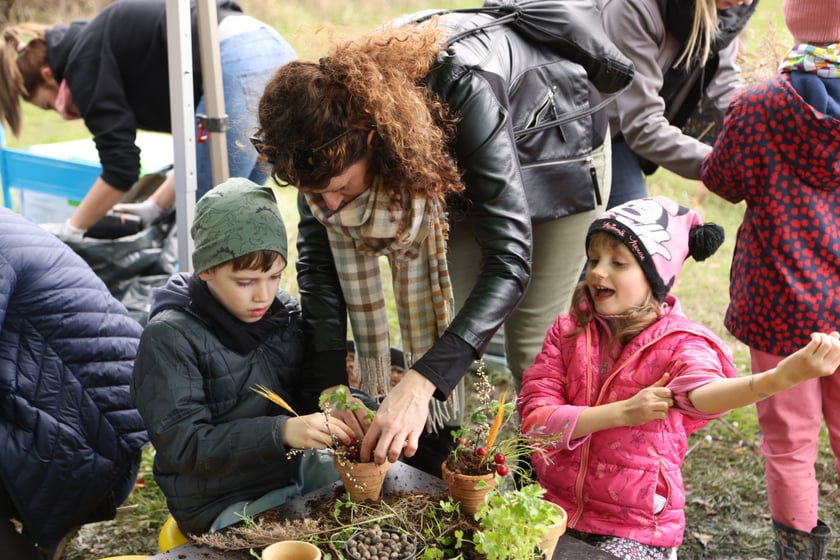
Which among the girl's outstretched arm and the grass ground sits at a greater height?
the girl's outstretched arm

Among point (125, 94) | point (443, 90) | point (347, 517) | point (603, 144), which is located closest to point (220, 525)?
point (347, 517)

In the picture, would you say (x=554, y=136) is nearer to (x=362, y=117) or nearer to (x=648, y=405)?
(x=362, y=117)

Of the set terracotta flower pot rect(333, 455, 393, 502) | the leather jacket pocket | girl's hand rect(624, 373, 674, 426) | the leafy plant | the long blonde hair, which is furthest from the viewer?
the long blonde hair

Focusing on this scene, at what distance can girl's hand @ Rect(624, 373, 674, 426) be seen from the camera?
195 centimetres

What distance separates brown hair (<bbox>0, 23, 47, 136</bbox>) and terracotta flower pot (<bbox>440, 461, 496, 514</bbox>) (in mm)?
2731

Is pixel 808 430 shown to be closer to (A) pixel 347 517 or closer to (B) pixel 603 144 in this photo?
(B) pixel 603 144

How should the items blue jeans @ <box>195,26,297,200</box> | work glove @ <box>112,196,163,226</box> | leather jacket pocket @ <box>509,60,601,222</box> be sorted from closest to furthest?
1. leather jacket pocket @ <box>509,60,601,222</box>
2. blue jeans @ <box>195,26,297,200</box>
3. work glove @ <box>112,196,163,226</box>

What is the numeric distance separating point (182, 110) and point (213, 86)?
0.69 feet

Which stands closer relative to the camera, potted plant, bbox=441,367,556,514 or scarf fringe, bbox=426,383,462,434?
potted plant, bbox=441,367,556,514

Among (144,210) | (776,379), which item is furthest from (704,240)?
(144,210)

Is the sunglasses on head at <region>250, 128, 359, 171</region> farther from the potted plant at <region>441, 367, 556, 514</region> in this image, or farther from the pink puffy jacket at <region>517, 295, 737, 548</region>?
the pink puffy jacket at <region>517, 295, 737, 548</region>

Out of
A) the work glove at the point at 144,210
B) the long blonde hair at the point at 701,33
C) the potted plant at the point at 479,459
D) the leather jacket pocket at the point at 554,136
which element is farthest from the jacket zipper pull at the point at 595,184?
the work glove at the point at 144,210

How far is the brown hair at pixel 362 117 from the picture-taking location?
1.84m

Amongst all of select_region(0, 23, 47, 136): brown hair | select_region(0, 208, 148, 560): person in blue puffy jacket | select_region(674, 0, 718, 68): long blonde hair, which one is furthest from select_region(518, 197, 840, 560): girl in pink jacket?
select_region(0, 23, 47, 136): brown hair
